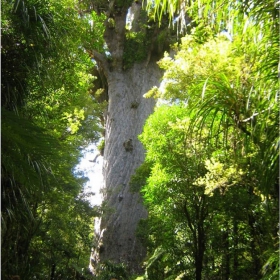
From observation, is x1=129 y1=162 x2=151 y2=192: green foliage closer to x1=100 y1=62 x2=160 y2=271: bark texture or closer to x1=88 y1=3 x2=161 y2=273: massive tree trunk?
x1=100 y1=62 x2=160 y2=271: bark texture

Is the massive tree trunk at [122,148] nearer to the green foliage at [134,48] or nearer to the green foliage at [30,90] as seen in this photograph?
the green foliage at [134,48]

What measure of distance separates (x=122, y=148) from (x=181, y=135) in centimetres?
490

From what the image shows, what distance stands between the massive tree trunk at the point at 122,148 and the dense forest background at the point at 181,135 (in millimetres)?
1535

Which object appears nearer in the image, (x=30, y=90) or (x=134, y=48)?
(x=30, y=90)

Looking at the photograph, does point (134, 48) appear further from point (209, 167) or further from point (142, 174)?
point (209, 167)

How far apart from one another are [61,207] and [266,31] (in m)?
4.82

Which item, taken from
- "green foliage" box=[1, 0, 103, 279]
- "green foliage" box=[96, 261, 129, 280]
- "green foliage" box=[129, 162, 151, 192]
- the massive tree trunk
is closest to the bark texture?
the massive tree trunk

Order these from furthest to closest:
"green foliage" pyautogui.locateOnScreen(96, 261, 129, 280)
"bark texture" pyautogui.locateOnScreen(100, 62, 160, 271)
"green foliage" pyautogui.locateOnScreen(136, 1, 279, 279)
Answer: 1. "bark texture" pyautogui.locateOnScreen(100, 62, 160, 271)
2. "green foliage" pyautogui.locateOnScreen(96, 261, 129, 280)
3. "green foliage" pyautogui.locateOnScreen(136, 1, 279, 279)

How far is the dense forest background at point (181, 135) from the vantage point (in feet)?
6.61

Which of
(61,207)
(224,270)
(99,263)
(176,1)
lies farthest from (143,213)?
(176,1)

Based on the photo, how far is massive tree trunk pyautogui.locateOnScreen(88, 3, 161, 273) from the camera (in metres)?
8.05

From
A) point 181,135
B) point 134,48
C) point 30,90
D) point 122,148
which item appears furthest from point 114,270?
point 134,48

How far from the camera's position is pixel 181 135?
442 cm

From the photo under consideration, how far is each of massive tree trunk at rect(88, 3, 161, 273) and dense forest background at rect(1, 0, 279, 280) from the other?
1535 mm
